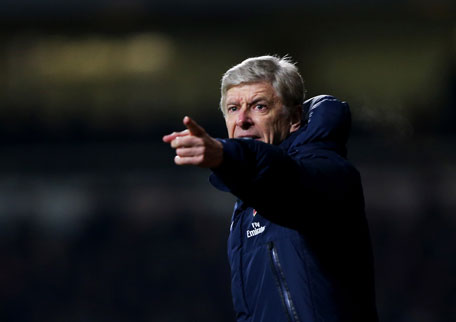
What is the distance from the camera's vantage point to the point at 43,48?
10859 millimetres

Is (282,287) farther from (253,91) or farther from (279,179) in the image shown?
(253,91)

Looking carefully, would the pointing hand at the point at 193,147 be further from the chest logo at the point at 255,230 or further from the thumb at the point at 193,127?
the chest logo at the point at 255,230

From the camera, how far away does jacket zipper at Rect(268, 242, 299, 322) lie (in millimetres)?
1695

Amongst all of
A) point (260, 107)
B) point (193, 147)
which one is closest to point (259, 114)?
point (260, 107)

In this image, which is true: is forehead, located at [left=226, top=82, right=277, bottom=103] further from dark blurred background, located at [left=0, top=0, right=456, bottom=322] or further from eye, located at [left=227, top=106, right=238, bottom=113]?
dark blurred background, located at [left=0, top=0, right=456, bottom=322]

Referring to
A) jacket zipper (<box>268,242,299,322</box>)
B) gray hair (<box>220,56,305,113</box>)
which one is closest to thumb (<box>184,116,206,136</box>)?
jacket zipper (<box>268,242,299,322</box>)

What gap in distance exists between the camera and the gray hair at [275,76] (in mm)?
1904

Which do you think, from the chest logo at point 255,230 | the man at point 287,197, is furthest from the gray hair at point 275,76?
the chest logo at point 255,230

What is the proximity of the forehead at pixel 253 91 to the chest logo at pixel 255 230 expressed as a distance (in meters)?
0.29

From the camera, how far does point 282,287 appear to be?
171cm

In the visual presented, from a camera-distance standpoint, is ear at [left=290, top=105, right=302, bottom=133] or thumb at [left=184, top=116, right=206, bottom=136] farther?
ear at [left=290, top=105, right=302, bottom=133]

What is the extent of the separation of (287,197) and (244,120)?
1.23ft

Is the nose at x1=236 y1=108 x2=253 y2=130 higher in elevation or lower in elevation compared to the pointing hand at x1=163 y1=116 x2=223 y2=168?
higher

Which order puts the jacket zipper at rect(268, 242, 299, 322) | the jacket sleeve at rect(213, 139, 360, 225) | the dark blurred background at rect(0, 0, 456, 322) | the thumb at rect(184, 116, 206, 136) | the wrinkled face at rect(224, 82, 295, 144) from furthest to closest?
1. the dark blurred background at rect(0, 0, 456, 322)
2. the wrinkled face at rect(224, 82, 295, 144)
3. the jacket zipper at rect(268, 242, 299, 322)
4. the jacket sleeve at rect(213, 139, 360, 225)
5. the thumb at rect(184, 116, 206, 136)
